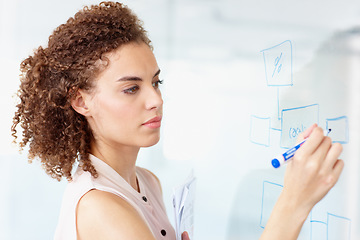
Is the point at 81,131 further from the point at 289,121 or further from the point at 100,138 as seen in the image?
the point at 289,121

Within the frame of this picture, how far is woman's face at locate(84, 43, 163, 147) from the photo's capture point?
2.75 feet

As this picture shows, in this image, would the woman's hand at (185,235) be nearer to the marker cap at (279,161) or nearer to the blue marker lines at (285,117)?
the blue marker lines at (285,117)

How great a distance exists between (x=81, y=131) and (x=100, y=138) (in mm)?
49

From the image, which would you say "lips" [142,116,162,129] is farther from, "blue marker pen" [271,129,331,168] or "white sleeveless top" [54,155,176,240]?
"blue marker pen" [271,129,331,168]

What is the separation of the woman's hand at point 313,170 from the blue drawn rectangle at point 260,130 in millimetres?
393

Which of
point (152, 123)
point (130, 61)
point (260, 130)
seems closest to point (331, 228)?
point (260, 130)

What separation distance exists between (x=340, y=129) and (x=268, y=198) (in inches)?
11.5

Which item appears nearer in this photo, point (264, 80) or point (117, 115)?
point (117, 115)

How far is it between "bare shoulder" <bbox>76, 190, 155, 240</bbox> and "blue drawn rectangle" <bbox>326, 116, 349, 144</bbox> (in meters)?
0.38

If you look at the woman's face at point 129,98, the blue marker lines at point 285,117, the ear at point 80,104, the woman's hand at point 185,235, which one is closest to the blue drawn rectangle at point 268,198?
the blue marker lines at point 285,117

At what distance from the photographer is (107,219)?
0.73m

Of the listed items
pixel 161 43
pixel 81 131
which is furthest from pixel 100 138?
pixel 161 43

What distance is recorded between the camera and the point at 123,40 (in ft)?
2.87

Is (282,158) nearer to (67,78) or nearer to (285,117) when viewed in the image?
(285,117)
